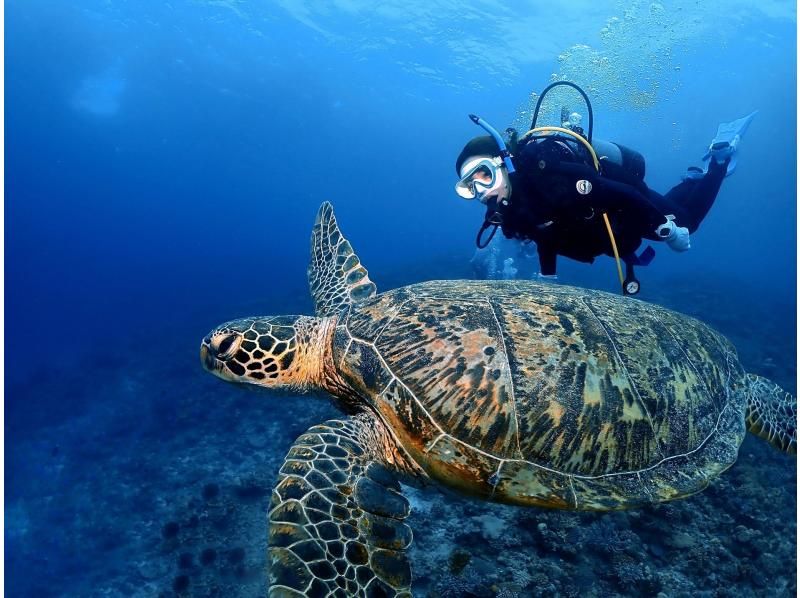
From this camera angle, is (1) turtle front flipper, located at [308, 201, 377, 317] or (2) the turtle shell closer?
(2) the turtle shell

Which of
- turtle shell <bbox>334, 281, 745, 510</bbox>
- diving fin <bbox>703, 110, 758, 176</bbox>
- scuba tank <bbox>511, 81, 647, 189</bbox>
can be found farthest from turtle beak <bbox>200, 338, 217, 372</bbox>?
diving fin <bbox>703, 110, 758, 176</bbox>

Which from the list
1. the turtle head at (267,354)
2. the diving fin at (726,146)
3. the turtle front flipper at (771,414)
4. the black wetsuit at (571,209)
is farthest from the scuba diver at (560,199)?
the turtle head at (267,354)

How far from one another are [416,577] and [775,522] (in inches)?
118

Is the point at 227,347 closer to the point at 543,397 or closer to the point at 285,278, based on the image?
the point at 543,397

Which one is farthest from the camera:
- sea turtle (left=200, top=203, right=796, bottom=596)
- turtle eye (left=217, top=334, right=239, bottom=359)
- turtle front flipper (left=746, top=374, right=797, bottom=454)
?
turtle front flipper (left=746, top=374, right=797, bottom=454)

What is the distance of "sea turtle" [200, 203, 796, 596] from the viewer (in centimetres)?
170

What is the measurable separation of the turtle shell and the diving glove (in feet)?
4.32

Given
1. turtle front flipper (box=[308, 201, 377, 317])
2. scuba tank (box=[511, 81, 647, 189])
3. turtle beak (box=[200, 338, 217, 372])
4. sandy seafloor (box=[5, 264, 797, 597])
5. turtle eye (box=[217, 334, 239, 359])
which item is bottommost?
sandy seafloor (box=[5, 264, 797, 597])

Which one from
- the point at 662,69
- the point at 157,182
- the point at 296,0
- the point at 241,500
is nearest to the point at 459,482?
the point at 241,500

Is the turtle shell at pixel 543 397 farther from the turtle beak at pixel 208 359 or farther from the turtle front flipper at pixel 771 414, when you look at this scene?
the turtle beak at pixel 208 359

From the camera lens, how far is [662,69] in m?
26.3

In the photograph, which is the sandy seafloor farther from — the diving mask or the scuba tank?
the scuba tank

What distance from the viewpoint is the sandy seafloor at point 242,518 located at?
9.37ft

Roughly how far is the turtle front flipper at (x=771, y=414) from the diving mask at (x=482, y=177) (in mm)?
2134
